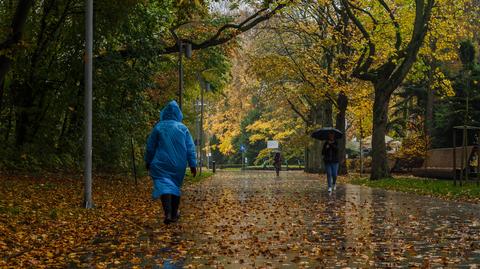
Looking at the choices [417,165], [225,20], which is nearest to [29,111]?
[225,20]

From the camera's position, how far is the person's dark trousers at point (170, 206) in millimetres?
11367

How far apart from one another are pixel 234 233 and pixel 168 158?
1703mm

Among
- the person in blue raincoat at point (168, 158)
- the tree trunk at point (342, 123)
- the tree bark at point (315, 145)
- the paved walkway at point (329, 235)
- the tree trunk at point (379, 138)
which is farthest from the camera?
the tree bark at point (315, 145)

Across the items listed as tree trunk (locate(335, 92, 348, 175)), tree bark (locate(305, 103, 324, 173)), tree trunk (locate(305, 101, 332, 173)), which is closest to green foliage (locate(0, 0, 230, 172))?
tree trunk (locate(335, 92, 348, 175))

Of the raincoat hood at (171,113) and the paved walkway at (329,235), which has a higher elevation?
the raincoat hood at (171,113)

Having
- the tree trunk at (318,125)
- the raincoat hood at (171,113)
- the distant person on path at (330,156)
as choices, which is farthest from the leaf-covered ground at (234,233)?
the tree trunk at (318,125)

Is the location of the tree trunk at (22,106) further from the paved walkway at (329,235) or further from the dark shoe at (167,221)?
the dark shoe at (167,221)

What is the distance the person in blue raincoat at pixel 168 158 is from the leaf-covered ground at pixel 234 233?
0.58m

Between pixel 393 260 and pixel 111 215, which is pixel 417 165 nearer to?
pixel 111 215

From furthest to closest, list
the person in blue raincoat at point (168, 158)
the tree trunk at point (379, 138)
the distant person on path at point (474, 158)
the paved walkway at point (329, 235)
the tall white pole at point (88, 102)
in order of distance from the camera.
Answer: the tree trunk at point (379, 138)
the distant person on path at point (474, 158)
the tall white pole at point (88, 102)
the person in blue raincoat at point (168, 158)
the paved walkway at point (329, 235)

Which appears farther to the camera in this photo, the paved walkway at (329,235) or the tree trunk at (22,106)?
the tree trunk at (22,106)

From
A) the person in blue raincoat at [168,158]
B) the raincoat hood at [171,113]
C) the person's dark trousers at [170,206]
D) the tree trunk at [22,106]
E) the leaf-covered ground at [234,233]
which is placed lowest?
the leaf-covered ground at [234,233]

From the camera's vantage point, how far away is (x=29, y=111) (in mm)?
23641

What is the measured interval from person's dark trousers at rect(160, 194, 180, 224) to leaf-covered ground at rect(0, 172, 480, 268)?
0.62ft
